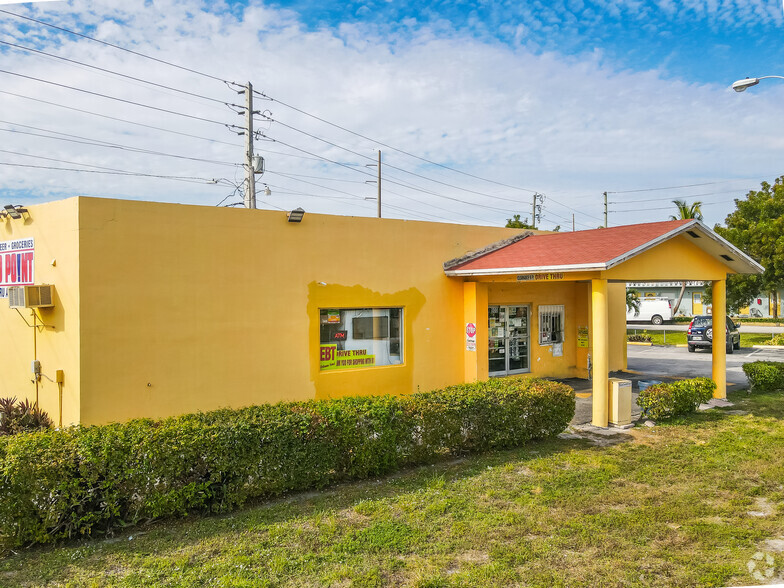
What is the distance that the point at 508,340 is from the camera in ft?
50.9

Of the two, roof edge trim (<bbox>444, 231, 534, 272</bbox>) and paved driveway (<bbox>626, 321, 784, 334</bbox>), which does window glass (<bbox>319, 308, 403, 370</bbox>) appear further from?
paved driveway (<bbox>626, 321, 784, 334</bbox>)

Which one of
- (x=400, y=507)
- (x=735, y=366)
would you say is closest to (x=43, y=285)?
(x=400, y=507)

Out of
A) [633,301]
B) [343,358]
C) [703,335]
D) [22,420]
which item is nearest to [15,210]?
[22,420]

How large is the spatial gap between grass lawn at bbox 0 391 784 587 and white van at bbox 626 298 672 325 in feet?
124

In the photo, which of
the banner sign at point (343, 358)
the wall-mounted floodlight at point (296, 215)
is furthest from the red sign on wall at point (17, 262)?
the banner sign at point (343, 358)

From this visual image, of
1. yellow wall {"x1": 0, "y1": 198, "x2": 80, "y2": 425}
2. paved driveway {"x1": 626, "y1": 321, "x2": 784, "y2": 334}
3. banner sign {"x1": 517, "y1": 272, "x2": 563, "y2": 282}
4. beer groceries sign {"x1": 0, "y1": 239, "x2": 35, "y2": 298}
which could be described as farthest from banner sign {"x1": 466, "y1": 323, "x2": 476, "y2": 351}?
paved driveway {"x1": 626, "y1": 321, "x2": 784, "y2": 334}

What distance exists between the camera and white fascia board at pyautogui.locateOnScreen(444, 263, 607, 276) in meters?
10.2

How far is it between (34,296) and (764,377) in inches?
618

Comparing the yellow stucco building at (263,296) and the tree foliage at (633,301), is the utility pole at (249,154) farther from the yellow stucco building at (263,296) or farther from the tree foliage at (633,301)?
the tree foliage at (633,301)

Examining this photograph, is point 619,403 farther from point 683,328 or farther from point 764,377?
point 683,328

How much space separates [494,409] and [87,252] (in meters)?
6.74

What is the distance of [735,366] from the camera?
2002 cm

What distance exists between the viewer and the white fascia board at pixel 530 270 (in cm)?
1018

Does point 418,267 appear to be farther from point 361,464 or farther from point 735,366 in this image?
point 735,366
